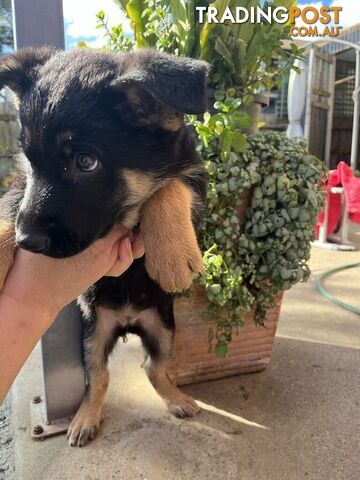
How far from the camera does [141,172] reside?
1.45 meters

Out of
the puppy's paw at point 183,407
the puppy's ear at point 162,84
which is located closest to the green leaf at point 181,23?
the puppy's ear at point 162,84

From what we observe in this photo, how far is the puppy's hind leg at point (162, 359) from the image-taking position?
2051 millimetres

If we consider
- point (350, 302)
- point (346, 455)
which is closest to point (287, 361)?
point (346, 455)

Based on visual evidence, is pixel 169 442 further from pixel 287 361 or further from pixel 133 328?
pixel 287 361

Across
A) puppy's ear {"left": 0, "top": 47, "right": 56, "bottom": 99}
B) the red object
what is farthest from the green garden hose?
puppy's ear {"left": 0, "top": 47, "right": 56, "bottom": 99}

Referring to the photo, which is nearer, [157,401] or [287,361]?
[157,401]

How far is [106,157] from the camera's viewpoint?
1.33 m

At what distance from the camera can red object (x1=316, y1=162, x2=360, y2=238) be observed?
17.1ft

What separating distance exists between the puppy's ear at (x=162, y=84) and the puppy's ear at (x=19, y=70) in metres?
0.35

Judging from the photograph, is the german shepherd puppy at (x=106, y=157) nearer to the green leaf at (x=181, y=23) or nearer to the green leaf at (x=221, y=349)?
the green leaf at (x=221, y=349)

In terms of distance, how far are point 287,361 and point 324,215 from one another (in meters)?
3.31

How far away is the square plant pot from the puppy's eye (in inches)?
40.4

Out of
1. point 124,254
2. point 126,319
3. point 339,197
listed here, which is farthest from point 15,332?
point 339,197

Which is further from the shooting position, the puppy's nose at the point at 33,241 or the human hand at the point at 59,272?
the human hand at the point at 59,272
